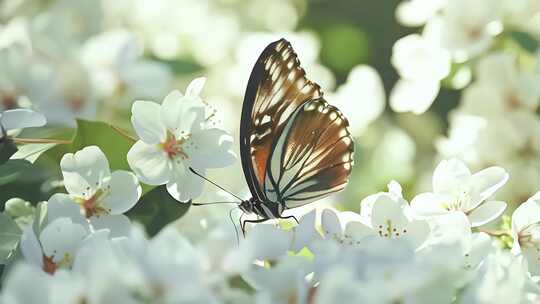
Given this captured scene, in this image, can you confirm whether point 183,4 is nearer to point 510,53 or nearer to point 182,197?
point 510,53

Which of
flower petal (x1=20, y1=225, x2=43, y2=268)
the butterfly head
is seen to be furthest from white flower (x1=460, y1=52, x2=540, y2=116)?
flower petal (x1=20, y1=225, x2=43, y2=268)

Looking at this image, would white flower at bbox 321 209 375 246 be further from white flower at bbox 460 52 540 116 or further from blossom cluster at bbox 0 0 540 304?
white flower at bbox 460 52 540 116

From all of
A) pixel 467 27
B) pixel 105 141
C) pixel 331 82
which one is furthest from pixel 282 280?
pixel 331 82

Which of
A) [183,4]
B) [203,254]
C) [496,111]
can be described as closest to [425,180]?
[496,111]

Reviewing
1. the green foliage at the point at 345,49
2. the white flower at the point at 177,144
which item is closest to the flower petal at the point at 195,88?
the white flower at the point at 177,144

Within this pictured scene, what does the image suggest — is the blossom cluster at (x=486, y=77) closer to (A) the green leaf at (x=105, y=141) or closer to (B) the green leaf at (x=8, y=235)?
(A) the green leaf at (x=105, y=141)

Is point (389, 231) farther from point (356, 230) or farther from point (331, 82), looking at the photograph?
point (331, 82)
